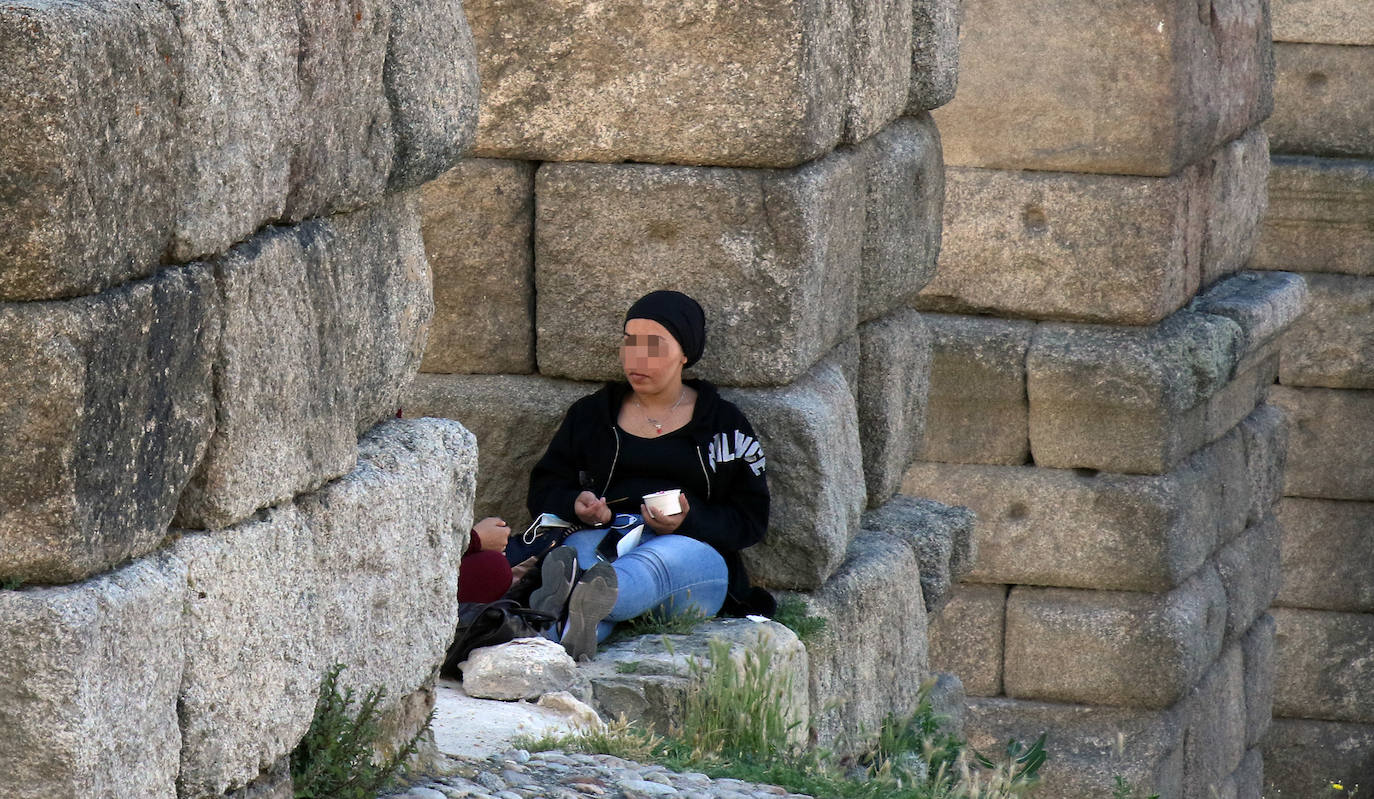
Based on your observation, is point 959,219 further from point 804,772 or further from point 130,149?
point 130,149

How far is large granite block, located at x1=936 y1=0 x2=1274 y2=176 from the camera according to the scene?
7680mm

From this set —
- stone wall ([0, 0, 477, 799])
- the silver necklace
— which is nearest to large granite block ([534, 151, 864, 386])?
the silver necklace

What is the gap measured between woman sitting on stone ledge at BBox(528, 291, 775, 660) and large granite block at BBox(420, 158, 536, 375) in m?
0.35

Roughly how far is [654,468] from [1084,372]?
9.70 ft

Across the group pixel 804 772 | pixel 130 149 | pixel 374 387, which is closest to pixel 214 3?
pixel 130 149

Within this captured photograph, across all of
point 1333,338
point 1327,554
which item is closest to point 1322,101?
point 1333,338

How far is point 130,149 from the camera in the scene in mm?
2648

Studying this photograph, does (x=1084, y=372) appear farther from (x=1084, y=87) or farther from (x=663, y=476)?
(x=663, y=476)

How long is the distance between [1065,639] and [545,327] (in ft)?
11.0

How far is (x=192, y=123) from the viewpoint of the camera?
2.83 meters

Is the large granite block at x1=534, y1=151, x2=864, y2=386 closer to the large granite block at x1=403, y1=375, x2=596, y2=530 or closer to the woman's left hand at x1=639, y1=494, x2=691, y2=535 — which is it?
the large granite block at x1=403, y1=375, x2=596, y2=530

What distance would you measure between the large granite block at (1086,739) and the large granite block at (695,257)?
304 centimetres

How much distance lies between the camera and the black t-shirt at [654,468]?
531cm

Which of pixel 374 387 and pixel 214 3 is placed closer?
pixel 214 3
